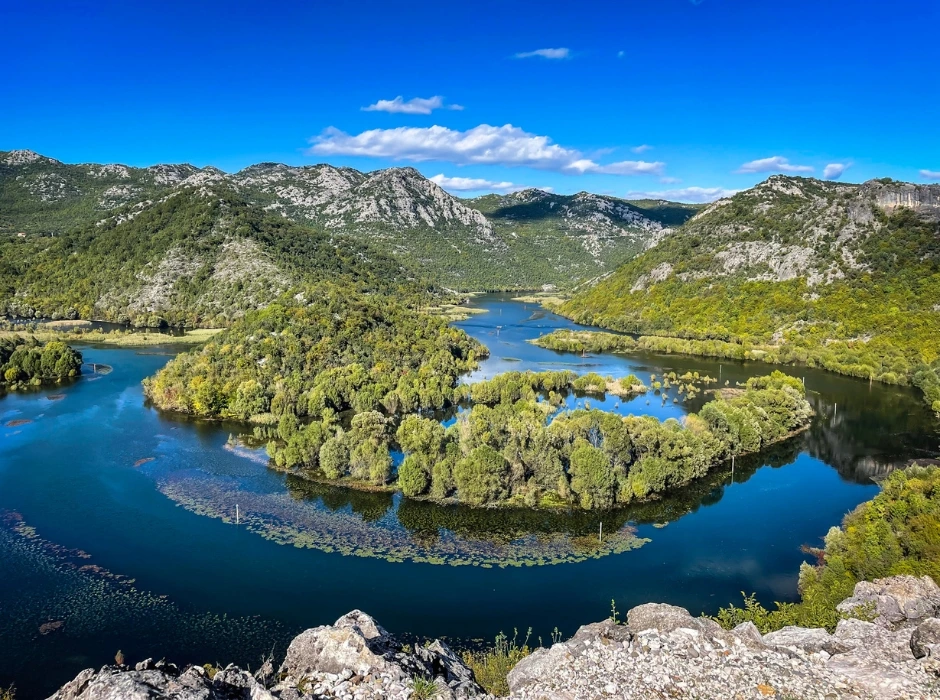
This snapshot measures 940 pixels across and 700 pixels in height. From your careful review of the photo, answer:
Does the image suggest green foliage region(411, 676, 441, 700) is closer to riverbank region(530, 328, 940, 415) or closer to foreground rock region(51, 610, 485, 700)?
foreground rock region(51, 610, 485, 700)

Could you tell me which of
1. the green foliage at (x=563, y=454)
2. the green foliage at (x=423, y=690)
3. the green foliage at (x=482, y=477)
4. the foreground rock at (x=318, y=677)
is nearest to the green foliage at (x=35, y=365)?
the green foliage at (x=563, y=454)

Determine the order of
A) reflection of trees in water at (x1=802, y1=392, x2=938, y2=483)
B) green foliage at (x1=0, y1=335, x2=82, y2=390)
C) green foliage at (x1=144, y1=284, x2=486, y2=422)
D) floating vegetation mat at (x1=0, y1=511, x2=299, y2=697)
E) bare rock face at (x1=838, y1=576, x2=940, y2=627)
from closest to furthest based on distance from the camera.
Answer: bare rock face at (x1=838, y1=576, x2=940, y2=627), floating vegetation mat at (x1=0, y1=511, x2=299, y2=697), reflection of trees in water at (x1=802, y1=392, x2=938, y2=483), green foliage at (x1=144, y1=284, x2=486, y2=422), green foliage at (x1=0, y1=335, x2=82, y2=390)

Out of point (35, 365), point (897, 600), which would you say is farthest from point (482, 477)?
point (35, 365)

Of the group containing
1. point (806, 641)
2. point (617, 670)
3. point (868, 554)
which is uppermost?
point (806, 641)

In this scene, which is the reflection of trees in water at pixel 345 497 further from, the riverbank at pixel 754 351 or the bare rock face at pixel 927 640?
the riverbank at pixel 754 351

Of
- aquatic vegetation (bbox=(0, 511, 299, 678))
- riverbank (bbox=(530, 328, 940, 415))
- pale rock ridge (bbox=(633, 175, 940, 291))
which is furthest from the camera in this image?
pale rock ridge (bbox=(633, 175, 940, 291))

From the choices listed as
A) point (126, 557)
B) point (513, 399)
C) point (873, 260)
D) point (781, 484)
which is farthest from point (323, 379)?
point (873, 260)

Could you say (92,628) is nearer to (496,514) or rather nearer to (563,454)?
(496,514)

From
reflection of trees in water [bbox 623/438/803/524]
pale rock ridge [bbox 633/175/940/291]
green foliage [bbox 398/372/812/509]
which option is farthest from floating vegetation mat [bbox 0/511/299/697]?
pale rock ridge [bbox 633/175/940/291]
